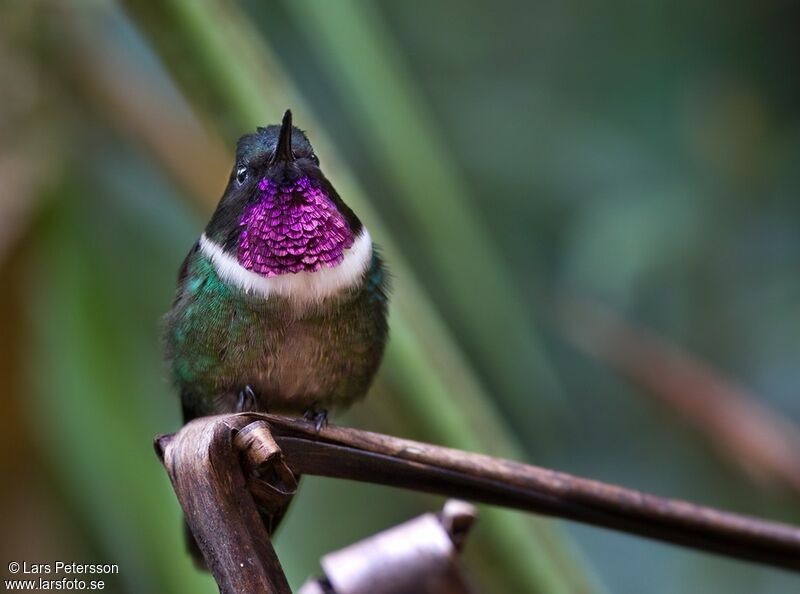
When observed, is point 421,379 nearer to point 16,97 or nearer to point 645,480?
point 16,97

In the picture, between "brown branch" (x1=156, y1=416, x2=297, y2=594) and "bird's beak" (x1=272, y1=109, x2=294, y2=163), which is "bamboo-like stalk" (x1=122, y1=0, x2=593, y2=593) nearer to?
"bird's beak" (x1=272, y1=109, x2=294, y2=163)

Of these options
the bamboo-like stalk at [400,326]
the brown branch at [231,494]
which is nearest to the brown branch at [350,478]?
the brown branch at [231,494]

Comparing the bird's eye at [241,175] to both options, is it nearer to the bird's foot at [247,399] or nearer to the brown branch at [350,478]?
the bird's foot at [247,399]

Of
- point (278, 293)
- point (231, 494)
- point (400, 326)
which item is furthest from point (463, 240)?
point (231, 494)

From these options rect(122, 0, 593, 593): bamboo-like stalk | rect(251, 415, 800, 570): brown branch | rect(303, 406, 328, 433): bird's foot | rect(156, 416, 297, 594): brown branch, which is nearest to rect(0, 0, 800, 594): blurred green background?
rect(122, 0, 593, 593): bamboo-like stalk

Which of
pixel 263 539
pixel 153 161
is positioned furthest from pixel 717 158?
pixel 263 539

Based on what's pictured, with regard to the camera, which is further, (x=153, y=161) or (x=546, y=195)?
(x=546, y=195)

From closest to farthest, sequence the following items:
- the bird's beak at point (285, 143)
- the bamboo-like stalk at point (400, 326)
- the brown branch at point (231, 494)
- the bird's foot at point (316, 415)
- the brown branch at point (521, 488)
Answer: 1. the brown branch at point (231, 494)
2. the brown branch at point (521, 488)
3. the bird's beak at point (285, 143)
4. the bamboo-like stalk at point (400, 326)
5. the bird's foot at point (316, 415)
